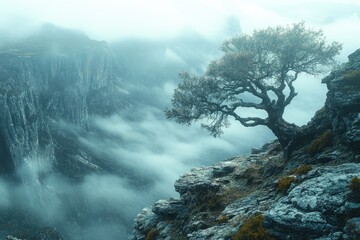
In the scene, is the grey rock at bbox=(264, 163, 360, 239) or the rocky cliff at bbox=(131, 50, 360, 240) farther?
the rocky cliff at bbox=(131, 50, 360, 240)

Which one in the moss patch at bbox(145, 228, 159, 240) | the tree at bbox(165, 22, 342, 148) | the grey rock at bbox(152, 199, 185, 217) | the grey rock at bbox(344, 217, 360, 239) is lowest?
the grey rock at bbox(344, 217, 360, 239)

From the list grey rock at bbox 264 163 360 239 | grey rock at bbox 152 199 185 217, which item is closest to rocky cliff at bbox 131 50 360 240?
grey rock at bbox 264 163 360 239

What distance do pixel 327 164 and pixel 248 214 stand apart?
726cm

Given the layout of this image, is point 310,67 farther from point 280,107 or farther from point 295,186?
point 295,186

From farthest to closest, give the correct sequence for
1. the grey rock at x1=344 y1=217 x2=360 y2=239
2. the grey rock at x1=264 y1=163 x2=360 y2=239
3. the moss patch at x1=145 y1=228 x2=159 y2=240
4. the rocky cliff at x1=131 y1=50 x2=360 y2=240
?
the moss patch at x1=145 y1=228 x2=159 y2=240 < the rocky cliff at x1=131 y1=50 x2=360 y2=240 < the grey rock at x1=264 y1=163 x2=360 y2=239 < the grey rock at x1=344 y1=217 x2=360 y2=239

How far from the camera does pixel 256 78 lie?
4269 cm

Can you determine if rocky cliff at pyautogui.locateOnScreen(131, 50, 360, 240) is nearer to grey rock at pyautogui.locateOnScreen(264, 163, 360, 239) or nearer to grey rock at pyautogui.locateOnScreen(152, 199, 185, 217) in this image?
grey rock at pyautogui.locateOnScreen(264, 163, 360, 239)

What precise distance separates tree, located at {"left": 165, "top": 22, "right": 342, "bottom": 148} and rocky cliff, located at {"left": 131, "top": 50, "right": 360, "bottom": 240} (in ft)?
14.6

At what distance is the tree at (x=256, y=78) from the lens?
41.3m

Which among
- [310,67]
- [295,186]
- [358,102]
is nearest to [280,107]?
[310,67]

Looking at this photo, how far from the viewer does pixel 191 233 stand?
106ft

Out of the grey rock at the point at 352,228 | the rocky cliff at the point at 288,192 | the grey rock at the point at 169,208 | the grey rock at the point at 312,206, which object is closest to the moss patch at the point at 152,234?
the rocky cliff at the point at 288,192

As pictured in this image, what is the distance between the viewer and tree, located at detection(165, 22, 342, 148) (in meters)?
41.3

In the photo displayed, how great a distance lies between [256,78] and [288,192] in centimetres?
1782
